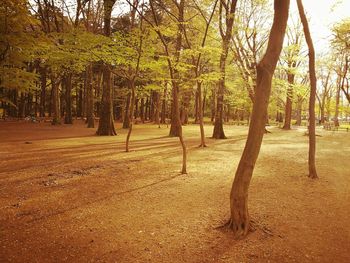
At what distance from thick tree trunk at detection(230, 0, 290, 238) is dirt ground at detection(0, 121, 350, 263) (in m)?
0.81

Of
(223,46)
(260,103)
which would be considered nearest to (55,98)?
(223,46)

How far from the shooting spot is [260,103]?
476 cm

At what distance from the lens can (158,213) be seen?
19.1ft

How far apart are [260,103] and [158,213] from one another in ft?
10.3

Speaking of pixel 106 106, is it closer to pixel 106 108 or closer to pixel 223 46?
pixel 106 108

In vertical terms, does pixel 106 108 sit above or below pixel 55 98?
below

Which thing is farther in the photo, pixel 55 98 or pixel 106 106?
pixel 55 98

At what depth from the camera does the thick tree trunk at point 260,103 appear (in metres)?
4.68

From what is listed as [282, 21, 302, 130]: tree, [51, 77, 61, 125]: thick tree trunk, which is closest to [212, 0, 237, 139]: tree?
[282, 21, 302, 130]: tree

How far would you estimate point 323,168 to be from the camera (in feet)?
34.5

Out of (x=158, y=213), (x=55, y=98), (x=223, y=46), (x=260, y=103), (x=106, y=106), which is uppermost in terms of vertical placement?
(x=223, y=46)

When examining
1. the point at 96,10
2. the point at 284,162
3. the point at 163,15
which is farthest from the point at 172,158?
the point at 96,10

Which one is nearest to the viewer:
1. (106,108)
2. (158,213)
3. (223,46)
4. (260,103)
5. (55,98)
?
(260,103)

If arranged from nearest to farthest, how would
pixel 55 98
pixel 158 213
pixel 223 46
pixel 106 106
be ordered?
pixel 158 213
pixel 223 46
pixel 106 106
pixel 55 98
